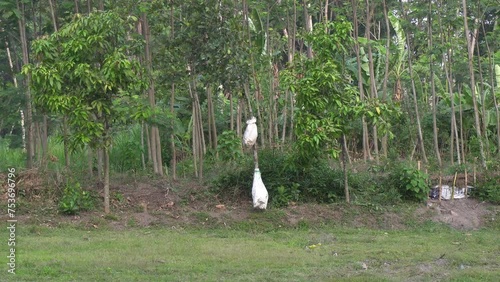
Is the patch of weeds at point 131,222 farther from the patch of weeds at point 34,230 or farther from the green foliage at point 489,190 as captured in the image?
the green foliage at point 489,190

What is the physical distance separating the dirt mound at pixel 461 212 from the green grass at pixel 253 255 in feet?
1.33

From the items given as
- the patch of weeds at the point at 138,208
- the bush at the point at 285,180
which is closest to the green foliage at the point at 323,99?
the bush at the point at 285,180

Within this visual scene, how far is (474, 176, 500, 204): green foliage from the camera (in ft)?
44.2

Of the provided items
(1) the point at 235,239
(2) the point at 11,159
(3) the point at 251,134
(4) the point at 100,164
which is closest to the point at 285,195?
(3) the point at 251,134

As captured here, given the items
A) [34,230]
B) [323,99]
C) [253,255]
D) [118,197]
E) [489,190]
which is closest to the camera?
[253,255]

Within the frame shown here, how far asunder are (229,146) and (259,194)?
110cm

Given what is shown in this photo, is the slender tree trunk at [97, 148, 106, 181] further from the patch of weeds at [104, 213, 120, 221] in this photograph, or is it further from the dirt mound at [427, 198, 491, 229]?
the dirt mound at [427, 198, 491, 229]

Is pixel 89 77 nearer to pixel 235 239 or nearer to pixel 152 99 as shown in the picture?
pixel 152 99

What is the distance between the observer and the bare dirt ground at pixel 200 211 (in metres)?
12.3

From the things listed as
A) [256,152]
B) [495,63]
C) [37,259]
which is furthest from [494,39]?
[37,259]

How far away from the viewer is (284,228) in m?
12.3

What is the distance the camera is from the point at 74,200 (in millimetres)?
12320

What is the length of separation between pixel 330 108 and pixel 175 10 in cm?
345

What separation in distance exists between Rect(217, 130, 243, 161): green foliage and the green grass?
1.62 m
